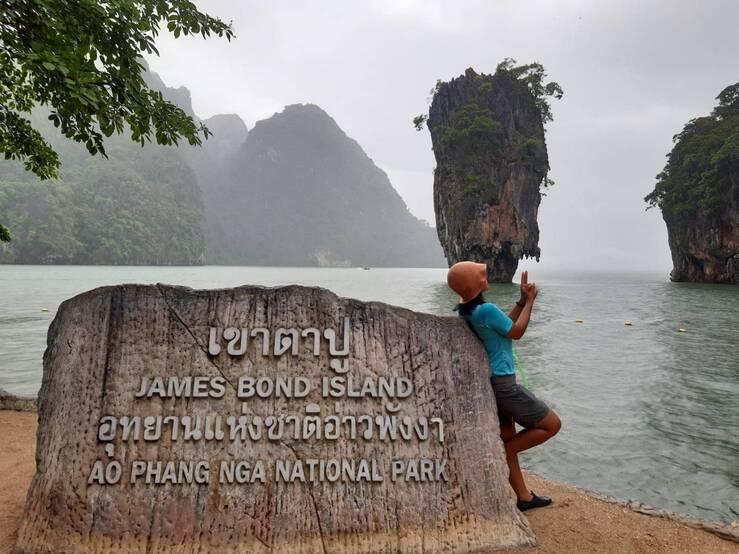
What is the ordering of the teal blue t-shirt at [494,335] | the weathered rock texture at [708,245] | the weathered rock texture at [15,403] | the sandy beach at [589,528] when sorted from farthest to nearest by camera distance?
the weathered rock texture at [708,245], the weathered rock texture at [15,403], the teal blue t-shirt at [494,335], the sandy beach at [589,528]

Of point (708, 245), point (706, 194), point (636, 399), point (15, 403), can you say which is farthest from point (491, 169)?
point (15, 403)

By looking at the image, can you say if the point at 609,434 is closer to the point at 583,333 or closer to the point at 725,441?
the point at 725,441

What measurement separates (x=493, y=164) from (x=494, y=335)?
3554 cm

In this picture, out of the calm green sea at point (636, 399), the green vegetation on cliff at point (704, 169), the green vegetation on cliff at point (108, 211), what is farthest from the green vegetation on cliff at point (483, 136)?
the green vegetation on cliff at point (108, 211)

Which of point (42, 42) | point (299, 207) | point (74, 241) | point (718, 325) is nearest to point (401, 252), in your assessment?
point (299, 207)

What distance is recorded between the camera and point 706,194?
3275 cm

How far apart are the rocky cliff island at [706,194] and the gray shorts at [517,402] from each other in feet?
118

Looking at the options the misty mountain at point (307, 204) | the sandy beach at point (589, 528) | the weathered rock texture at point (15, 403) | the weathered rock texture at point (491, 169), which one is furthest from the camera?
the misty mountain at point (307, 204)

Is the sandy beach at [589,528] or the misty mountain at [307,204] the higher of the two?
the misty mountain at [307,204]

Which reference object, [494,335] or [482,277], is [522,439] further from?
[482,277]

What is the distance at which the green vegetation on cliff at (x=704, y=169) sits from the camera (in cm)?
3156

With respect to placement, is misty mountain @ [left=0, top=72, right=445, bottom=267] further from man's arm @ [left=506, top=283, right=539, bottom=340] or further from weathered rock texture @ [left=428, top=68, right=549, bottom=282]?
man's arm @ [left=506, top=283, right=539, bottom=340]

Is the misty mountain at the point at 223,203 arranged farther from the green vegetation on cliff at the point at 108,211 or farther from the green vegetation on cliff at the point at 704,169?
the green vegetation on cliff at the point at 704,169

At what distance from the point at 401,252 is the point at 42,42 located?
159810 millimetres
